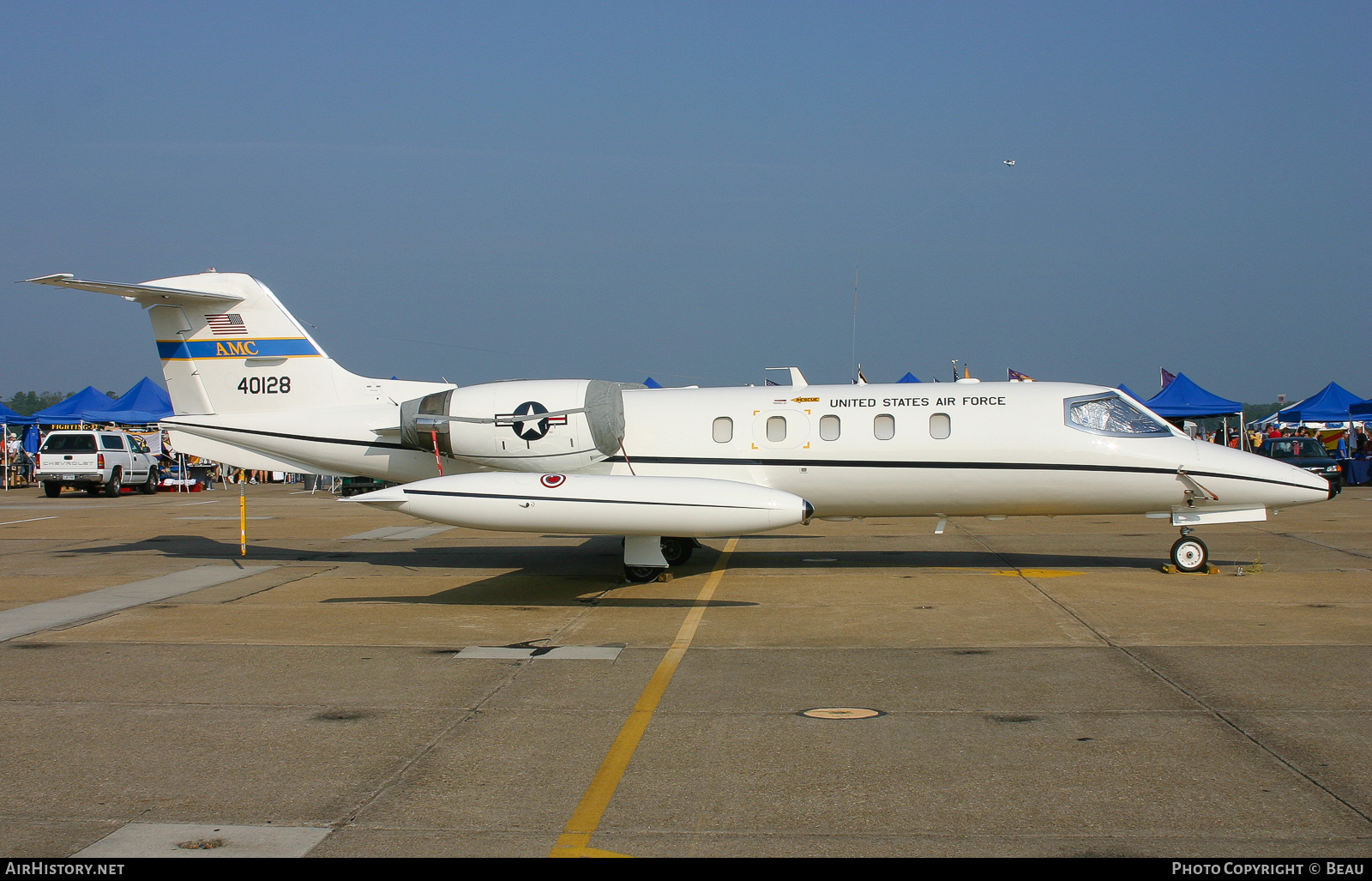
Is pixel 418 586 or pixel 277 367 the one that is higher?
pixel 277 367

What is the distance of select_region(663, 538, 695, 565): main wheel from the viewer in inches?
576

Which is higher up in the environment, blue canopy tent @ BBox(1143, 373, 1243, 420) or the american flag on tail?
the american flag on tail

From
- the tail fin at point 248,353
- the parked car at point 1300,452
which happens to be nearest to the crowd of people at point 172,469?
the tail fin at point 248,353

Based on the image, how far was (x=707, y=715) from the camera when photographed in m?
6.80

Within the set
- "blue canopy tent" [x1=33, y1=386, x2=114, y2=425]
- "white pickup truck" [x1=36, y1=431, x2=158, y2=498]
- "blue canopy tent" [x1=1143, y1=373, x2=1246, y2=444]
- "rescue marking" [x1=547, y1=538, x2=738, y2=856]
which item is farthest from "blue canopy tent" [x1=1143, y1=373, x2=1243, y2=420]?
"blue canopy tent" [x1=33, y1=386, x2=114, y2=425]


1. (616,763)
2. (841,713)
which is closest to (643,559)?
(841,713)

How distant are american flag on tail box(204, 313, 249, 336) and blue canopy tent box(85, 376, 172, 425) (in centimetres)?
2478

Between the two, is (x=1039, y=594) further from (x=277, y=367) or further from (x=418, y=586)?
(x=277, y=367)

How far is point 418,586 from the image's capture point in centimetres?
1296

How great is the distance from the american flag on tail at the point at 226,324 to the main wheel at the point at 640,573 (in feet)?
21.9

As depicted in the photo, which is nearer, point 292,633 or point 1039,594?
point 292,633

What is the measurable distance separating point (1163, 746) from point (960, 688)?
5.42ft

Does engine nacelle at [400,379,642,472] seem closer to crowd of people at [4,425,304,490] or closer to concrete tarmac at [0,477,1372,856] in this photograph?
concrete tarmac at [0,477,1372,856]

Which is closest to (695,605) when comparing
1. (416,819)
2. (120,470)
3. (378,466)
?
(378,466)
